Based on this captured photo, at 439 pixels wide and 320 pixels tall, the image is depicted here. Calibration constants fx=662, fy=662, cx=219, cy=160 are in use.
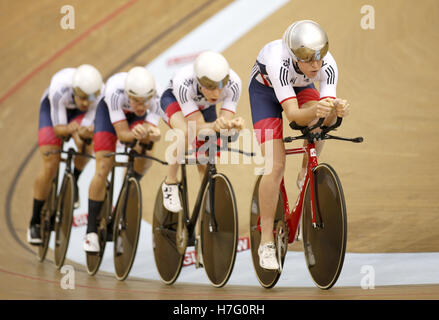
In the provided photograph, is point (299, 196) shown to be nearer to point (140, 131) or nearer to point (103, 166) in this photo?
point (140, 131)

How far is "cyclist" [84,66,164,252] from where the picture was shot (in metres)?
4.12

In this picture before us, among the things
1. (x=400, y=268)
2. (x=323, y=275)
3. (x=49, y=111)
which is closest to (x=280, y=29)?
(x=49, y=111)

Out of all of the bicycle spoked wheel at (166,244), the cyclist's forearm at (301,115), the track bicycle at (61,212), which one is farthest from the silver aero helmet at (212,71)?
the track bicycle at (61,212)

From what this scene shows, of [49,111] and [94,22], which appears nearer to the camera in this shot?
[49,111]

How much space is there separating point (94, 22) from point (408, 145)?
5155 mm

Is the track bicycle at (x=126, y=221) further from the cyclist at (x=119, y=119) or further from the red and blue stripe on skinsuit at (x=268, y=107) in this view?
the red and blue stripe on skinsuit at (x=268, y=107)

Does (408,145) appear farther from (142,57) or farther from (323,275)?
(142,57)

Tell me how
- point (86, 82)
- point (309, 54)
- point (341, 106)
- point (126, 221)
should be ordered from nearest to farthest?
point (341, 106) < point (309, 54) < point (126, 221) < point (86, 82)

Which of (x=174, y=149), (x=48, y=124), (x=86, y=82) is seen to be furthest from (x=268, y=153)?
(x=48, y=124)

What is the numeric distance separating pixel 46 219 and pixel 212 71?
7.81ft

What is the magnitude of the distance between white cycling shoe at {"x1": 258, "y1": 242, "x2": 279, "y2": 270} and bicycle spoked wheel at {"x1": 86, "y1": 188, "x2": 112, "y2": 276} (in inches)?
62.0

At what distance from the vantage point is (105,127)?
174 inches

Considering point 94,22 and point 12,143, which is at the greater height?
point 94,22

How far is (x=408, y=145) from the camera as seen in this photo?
516cm
